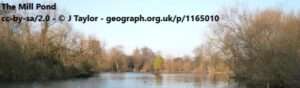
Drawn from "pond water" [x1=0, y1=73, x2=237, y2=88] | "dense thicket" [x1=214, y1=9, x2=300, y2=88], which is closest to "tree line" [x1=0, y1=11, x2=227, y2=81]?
"pond water" [x1=0, y1=73, x2=237, y2=88]

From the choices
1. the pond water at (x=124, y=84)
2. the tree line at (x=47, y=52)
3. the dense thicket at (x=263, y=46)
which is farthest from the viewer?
the tree line at (x=47, y=52)

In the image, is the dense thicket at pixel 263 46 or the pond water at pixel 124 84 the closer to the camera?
the dense thicket at pixel 263 46

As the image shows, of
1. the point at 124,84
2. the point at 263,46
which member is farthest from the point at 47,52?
the point at 263,46

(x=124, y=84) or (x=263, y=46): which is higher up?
(x=263, y=46)

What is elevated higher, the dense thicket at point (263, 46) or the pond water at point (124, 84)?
the dense thicket at point (263, 46)

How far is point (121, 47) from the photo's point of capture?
78.9 m

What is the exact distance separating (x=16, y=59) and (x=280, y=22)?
1937 cm

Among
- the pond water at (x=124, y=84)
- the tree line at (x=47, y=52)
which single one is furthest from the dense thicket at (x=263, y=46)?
the tree line at (x=47, y=52)

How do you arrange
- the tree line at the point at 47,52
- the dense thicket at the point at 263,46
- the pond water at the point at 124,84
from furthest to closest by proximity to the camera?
the tree line at the point at 47,52, the pond water at the point at 124,84, the dense thicket at the point at 263,46

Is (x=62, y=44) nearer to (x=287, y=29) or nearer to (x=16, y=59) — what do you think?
(x=16, y=59)

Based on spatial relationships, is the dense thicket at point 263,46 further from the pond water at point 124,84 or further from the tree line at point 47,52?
the tree line at point 47,52

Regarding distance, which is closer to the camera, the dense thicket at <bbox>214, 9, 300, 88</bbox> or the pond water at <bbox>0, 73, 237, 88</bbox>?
the dense thicket at <bbox>214, 9, 300, 88</bbox>

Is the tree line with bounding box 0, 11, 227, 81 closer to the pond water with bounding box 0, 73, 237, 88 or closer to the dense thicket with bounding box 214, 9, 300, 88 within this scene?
the pond water with bounding box 0, 73, 237, 88

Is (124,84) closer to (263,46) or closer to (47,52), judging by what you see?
(263,46)
